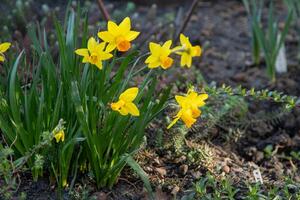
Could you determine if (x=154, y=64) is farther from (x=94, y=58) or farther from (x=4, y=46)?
(x=4, y=46)

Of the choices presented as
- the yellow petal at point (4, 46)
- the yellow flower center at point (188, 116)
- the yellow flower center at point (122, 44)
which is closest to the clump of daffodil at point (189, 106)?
the yellow flower center at point (188, 116)

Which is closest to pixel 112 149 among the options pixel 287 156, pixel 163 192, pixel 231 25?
pixel 163 192

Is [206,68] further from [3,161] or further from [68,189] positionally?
[3,161]

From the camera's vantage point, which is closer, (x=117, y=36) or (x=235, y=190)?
(x=117, y=36)

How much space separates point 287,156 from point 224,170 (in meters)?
0.51

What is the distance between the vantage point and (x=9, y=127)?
7.22 ft

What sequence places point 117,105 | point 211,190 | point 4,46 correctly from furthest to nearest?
point 211,190
point 4,46
point 117,105

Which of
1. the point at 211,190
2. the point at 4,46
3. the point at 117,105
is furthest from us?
the point at 211,190

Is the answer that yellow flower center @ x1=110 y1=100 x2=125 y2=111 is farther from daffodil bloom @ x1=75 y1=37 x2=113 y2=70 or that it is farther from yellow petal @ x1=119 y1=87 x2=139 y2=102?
daffodil bloom @ x1=75 y1=37 x2=113 y2=70

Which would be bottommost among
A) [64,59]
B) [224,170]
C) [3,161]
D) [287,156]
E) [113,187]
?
[287,156]

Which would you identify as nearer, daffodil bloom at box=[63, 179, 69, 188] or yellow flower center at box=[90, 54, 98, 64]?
yellow flower center at box=[90, 54, 98, 64]

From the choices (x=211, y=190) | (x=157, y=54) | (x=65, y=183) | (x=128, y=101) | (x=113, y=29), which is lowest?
(x=211, y=190)

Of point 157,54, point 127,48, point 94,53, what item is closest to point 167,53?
point 157,54

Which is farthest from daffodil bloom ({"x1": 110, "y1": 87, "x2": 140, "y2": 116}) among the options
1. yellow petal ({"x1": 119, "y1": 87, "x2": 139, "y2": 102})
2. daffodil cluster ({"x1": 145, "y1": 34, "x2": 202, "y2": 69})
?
daffodil cluster ({"x1": 145, "y1": 34, "x2": 202, "y2": 69})
